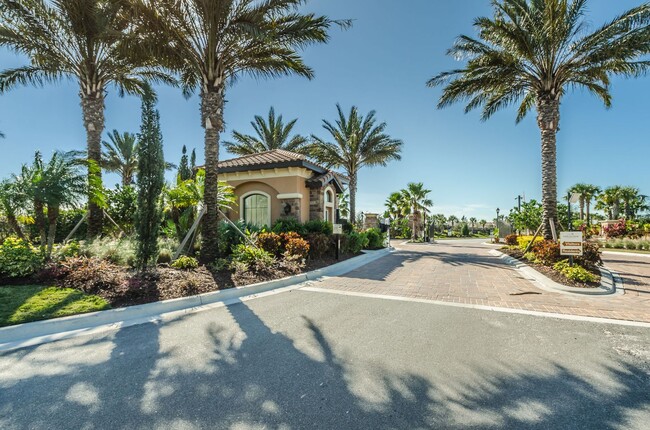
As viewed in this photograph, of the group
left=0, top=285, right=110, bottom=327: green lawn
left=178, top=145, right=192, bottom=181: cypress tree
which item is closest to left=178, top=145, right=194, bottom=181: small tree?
left=178, top=145, right=192, bottom=181: cypress tree

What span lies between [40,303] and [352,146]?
19788mm

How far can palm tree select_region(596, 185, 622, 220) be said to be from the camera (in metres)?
37.8

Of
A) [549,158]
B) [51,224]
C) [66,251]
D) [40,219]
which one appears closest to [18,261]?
[51,224]

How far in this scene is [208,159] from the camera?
30.4 ft

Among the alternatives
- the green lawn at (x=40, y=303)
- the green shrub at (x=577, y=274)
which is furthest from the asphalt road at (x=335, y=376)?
the green shrub at (x=577, y=274)

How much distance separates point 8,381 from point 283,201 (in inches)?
441

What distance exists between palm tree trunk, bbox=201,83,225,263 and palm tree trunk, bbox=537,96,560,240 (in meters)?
13.0

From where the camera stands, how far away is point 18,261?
22.1ft

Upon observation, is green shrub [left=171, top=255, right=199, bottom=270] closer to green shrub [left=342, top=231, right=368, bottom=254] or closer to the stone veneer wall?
the stone veneer wall

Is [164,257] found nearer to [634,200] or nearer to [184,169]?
[184,169]

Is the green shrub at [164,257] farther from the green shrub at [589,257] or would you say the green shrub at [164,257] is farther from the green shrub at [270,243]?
the green shrub at [589,257]

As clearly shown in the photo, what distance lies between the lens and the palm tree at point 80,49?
9672 millimetres

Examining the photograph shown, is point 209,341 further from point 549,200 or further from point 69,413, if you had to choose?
point 549,200

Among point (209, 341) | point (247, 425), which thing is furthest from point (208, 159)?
point (247, 425)
